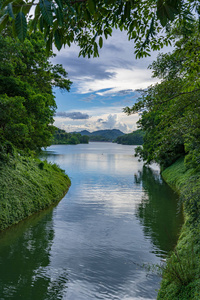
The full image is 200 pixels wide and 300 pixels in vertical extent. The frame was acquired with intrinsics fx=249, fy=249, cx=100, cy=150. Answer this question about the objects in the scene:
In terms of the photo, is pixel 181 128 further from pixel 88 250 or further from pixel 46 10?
pixel 46 10

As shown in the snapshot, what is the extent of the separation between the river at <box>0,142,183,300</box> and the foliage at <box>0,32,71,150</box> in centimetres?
606

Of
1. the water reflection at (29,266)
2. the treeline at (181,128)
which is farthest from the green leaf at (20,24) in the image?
the water reflection at (29,266)

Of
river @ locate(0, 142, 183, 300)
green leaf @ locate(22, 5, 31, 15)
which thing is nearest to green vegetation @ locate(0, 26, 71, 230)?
river @ locate(0, 142, 183, 300)

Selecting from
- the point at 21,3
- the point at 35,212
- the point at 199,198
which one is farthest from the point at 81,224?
the point at 21,3

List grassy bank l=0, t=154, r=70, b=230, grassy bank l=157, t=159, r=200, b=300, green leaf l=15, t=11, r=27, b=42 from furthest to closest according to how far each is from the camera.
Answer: grassy bank l=0, t=154, r=70, b=230, grassy bank l=157, t=159, r=200, b=300, green leaf l=15, t=11, r=27, b=42

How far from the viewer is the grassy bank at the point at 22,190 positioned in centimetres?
1564

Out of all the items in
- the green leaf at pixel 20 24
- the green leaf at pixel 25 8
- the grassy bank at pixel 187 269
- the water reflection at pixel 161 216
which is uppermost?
the green leaf at pixel 25 8

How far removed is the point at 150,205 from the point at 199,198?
1475 centimetres

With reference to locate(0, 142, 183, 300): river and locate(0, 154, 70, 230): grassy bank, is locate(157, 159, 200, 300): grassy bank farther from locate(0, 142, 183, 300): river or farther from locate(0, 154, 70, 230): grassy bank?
locate(0, 154, 70, 230): grassy bank

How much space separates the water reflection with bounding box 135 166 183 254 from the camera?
47.6 feet

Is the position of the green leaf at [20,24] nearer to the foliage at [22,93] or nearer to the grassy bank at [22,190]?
the foliage at [22,93]

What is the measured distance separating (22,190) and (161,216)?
1090 cm

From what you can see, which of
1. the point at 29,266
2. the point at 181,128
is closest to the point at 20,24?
the point at 181,128

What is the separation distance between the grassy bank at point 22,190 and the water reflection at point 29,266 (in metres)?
1.03
